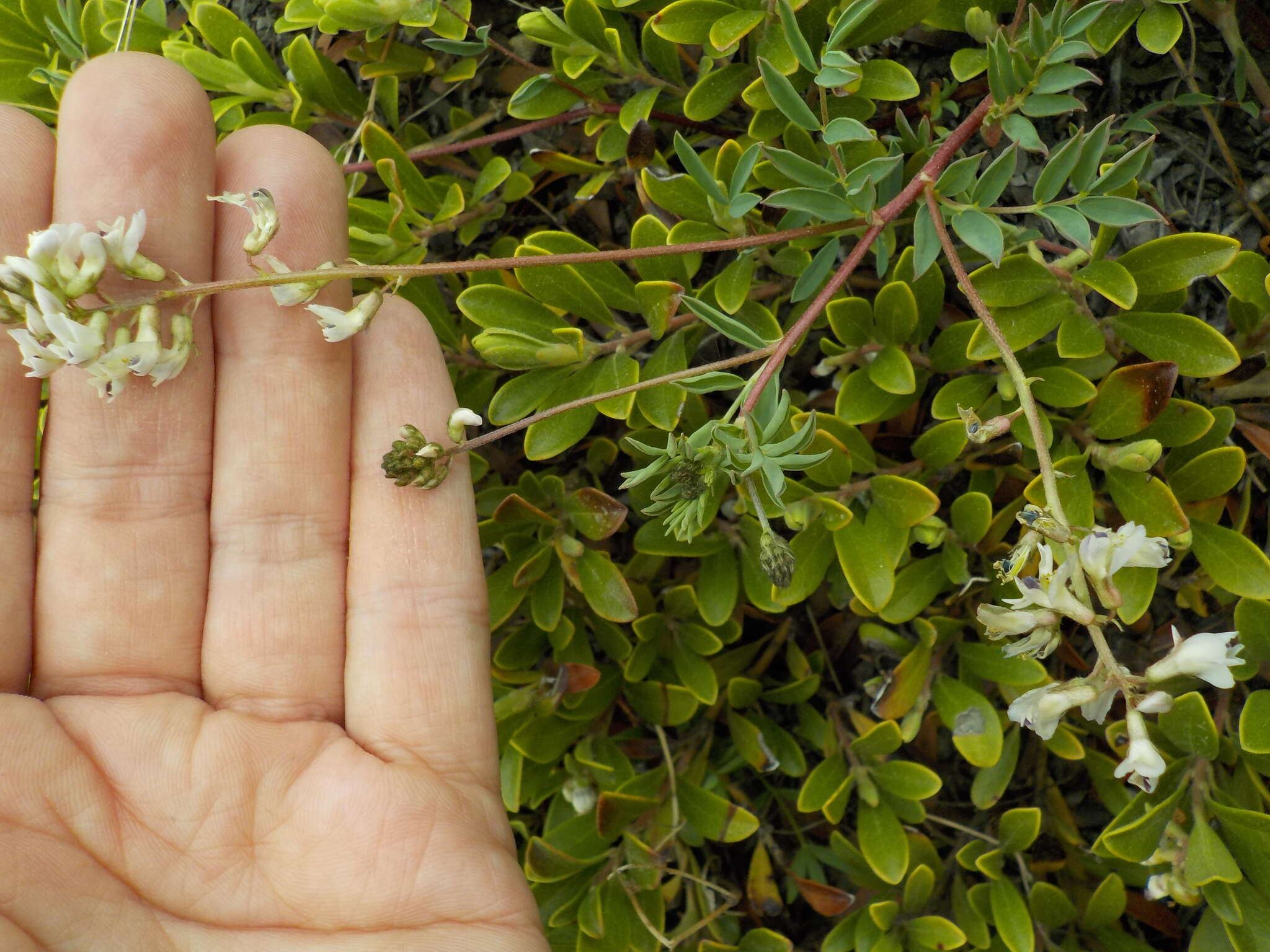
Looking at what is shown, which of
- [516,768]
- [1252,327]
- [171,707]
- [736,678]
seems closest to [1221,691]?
[1252,327]

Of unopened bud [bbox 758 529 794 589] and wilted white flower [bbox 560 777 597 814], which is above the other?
unopened bud [bbox 758 529 794 589]

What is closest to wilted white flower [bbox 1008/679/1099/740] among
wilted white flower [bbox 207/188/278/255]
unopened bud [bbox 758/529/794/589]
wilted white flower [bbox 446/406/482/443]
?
unopened bud [bbox 758/529/794/589]

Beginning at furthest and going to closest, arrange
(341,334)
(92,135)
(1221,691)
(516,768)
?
(516,768) → (1221,691) → (92,135) → (341,334)

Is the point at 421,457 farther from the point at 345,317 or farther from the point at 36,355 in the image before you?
the point at 36,355

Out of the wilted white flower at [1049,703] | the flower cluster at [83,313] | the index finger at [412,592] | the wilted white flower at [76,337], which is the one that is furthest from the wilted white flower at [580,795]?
the wilted white flower at [76,337]

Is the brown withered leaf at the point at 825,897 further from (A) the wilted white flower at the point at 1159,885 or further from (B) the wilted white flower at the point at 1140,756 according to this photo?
(B) the wilted white flower at the point at 1140,756

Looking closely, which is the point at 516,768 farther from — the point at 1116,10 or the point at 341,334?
the point at 1116,10

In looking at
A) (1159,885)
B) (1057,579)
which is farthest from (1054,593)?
(1159,885)

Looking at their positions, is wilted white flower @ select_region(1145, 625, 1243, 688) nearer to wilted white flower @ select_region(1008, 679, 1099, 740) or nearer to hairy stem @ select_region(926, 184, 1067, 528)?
wilted white flower @ select_region(1008, 679, 1099, 740)
